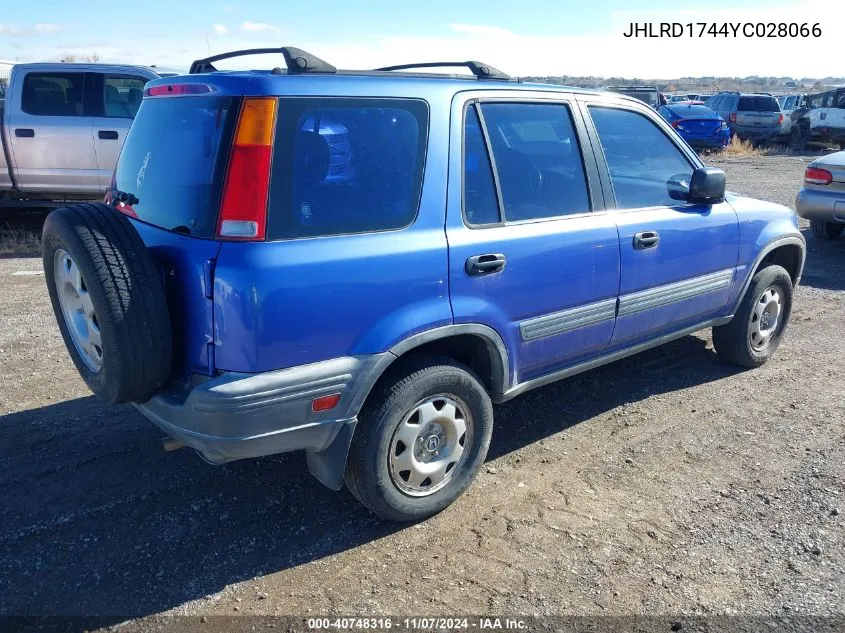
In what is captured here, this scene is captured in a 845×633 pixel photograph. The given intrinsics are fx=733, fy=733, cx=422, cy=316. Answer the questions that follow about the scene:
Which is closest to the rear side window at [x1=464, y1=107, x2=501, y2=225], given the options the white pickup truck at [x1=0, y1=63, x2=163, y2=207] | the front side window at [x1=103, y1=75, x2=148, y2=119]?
the white pickup truck at [x1=0, y1=63, x2=163, y2=207]

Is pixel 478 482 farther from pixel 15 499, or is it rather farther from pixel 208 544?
pixel 15 499

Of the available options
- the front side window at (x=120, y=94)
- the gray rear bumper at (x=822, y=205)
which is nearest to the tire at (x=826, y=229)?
the gray rear bumper at (x=822, y=205)

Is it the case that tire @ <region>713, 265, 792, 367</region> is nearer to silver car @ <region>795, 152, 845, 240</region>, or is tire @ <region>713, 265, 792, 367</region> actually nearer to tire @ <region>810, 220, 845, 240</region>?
silver car @ <region>795, 152, 845, 240</region>

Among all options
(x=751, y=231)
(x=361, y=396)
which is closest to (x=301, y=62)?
(x=361, y=396)

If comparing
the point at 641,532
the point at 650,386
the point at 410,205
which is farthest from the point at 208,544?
the point at 650,386

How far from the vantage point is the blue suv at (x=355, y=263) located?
2.71m

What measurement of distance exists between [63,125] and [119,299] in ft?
23.4

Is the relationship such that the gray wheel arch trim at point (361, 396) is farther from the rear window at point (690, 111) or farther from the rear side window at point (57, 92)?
the rear window at point (690, 111)

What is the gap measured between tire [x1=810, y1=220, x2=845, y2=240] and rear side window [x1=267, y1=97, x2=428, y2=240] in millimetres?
8189

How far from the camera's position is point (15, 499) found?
3496 millimetres

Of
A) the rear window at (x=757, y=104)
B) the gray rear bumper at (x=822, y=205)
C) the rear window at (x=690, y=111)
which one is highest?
the rear window at (x=757, y=104)

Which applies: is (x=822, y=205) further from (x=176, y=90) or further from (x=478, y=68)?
(x=176, y=90)

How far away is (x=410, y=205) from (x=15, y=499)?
2.35 m

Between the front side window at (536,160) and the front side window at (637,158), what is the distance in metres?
0.25
